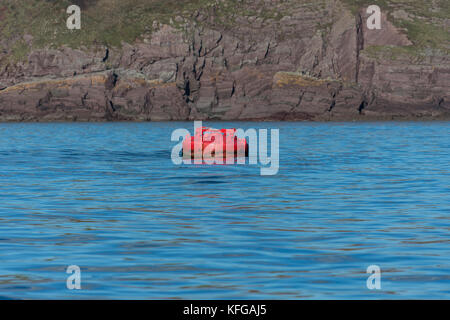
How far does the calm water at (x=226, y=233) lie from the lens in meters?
14.1

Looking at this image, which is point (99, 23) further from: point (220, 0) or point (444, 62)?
point (444, 62)

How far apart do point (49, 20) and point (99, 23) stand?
12.0 metres

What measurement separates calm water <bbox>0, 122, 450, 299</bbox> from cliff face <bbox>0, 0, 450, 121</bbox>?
11556 cm

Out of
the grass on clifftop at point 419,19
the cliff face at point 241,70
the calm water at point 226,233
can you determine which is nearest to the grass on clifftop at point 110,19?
the cliff face at point 241,70

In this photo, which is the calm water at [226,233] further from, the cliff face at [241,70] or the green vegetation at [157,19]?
the green vegetation at [157,19]

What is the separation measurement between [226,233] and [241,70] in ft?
466

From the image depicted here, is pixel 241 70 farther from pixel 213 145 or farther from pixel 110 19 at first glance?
pixel 213 145

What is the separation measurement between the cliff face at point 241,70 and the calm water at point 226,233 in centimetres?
11556

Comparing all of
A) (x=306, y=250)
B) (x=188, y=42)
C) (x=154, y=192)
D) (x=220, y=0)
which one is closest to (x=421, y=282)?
(x=306, y=250)

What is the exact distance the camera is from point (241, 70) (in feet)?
526

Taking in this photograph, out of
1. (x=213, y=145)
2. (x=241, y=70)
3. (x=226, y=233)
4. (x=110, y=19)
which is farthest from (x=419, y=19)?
(x=226, y=233)

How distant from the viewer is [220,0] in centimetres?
18862

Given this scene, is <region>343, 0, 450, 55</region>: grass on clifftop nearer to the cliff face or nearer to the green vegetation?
the green vegetation

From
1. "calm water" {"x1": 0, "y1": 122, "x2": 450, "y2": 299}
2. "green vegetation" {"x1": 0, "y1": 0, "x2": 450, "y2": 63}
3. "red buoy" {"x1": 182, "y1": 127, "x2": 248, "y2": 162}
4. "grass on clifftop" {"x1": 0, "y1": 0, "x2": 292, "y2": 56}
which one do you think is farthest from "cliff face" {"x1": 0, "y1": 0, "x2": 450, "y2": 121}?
"calm water" {"x1": 0, "y1": 122, "x2": 450, "y2": 299}
